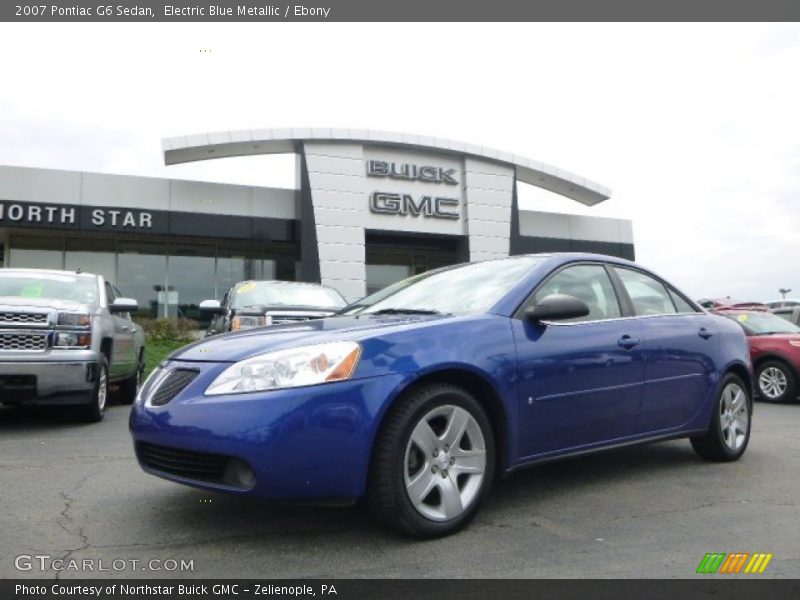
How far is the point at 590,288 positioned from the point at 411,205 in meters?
18.6

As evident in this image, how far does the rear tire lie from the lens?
6680 millimetres

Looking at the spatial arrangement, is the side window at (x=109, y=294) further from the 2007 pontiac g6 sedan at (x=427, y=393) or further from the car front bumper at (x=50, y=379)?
the 2007 pontiac g6 sedan at (x=427, y=393)

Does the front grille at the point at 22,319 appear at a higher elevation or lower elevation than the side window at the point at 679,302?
lower

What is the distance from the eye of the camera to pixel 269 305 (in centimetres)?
830

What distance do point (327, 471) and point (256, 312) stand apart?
5.33 metres

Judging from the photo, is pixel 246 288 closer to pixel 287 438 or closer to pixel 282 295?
pixel 282 295

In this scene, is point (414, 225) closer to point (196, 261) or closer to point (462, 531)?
point (196, 261)

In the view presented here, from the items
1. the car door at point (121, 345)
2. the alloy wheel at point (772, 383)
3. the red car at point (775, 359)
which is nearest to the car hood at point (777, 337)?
the red car at point (775, 359)

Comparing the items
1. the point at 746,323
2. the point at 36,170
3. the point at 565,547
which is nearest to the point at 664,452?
the point at 565,547

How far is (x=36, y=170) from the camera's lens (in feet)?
63.5

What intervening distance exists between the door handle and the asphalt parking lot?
868 mm

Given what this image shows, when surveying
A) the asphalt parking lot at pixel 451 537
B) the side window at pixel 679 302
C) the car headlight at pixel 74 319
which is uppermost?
the side window at pixel 679 302

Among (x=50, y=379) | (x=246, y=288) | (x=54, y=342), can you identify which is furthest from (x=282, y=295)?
(x=50, y=379)

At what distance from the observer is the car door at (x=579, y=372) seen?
3598mm
